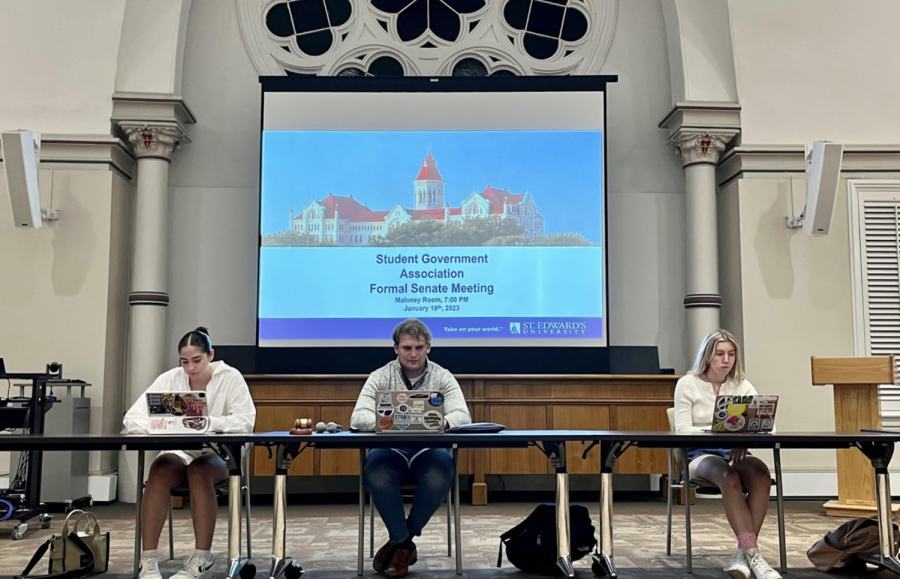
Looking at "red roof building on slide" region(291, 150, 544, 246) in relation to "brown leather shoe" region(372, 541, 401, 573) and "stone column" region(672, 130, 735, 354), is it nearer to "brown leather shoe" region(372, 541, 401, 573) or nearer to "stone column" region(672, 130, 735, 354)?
"stone column" region(672, 130, 735, 354)

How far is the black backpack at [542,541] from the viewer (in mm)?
3535

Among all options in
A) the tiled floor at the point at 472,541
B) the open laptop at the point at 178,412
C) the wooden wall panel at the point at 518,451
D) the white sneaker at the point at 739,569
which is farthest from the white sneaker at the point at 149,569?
the wooden wall panel at the point at 518,451

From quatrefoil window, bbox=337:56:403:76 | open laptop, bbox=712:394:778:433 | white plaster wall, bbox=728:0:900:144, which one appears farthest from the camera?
quatrefoil window, bbox=337:56:403:76

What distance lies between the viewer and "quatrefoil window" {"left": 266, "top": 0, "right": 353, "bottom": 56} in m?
7.32

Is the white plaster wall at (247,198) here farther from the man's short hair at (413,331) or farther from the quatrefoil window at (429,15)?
the man's short hair at (413,331)

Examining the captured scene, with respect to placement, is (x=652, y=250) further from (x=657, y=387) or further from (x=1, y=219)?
(x=1, y=219)

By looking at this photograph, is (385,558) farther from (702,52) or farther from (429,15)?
(429,15)

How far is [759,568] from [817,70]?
15.6ft

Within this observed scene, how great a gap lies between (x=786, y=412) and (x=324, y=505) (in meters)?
3.54

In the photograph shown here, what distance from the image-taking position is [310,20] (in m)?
7.35

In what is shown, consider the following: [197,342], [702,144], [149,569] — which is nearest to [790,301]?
[702,144]

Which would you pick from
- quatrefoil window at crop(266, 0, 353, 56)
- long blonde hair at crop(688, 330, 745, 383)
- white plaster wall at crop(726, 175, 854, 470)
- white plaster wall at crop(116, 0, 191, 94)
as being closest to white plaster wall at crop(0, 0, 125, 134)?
white plaster wall at crop(116, 0, 191, 94)

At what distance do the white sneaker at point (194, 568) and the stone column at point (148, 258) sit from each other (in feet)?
10.8

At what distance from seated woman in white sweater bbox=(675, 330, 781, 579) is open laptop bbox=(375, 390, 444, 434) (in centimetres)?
112
